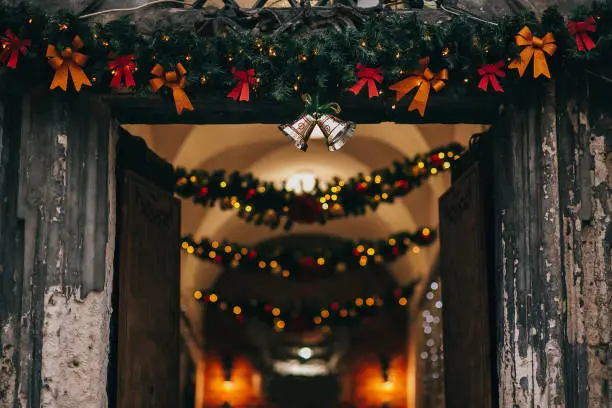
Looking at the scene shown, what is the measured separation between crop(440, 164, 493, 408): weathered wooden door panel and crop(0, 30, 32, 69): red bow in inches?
98.3

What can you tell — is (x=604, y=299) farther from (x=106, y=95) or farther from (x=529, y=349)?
(x=106, y=95)

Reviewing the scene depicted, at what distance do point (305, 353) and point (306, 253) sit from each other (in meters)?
3.88

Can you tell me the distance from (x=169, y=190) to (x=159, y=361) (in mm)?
1211

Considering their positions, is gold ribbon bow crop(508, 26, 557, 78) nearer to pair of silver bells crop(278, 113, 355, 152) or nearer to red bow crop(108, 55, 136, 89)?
pair of silver bells crop(278, 113, 355, 152)

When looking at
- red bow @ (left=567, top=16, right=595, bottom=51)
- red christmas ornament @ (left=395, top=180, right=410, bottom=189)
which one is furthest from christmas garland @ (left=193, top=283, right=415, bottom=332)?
red bow @ (left=567, top=16, right=595, bottom=51)

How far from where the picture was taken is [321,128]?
4867mm

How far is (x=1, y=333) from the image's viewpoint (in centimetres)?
496

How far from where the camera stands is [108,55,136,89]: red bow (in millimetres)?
4855

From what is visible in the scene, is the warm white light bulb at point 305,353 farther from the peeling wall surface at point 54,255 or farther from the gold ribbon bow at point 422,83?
the gold ribbon bow at point 422,83

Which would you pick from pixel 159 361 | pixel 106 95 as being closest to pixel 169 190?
pixel 159 361

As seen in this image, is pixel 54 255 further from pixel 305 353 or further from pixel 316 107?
pixel 305 353

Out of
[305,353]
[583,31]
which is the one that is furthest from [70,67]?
[305,353]

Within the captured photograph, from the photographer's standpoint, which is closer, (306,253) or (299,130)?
(299,130)

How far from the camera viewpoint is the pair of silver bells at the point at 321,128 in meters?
4.83
